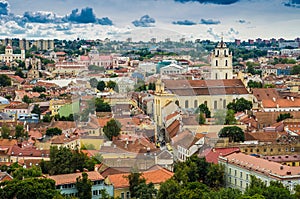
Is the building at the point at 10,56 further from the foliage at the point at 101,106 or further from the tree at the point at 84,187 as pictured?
the tree at the point at 84,187

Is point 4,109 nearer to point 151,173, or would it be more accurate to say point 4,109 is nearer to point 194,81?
point 194,81

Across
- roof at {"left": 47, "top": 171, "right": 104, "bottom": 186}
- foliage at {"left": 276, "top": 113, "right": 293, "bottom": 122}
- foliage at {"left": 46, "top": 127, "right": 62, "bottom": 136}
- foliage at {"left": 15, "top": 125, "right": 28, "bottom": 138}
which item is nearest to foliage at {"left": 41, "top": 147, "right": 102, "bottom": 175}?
roof at {"left": 47, "top": 171, "right": 104, "bottom": 186}

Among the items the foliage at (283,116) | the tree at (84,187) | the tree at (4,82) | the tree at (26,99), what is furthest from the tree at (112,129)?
the tree at (4,82)

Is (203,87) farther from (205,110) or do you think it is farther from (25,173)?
(25,173)

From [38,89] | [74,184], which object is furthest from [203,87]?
[38,89]

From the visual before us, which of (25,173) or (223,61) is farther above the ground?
(223,61)
